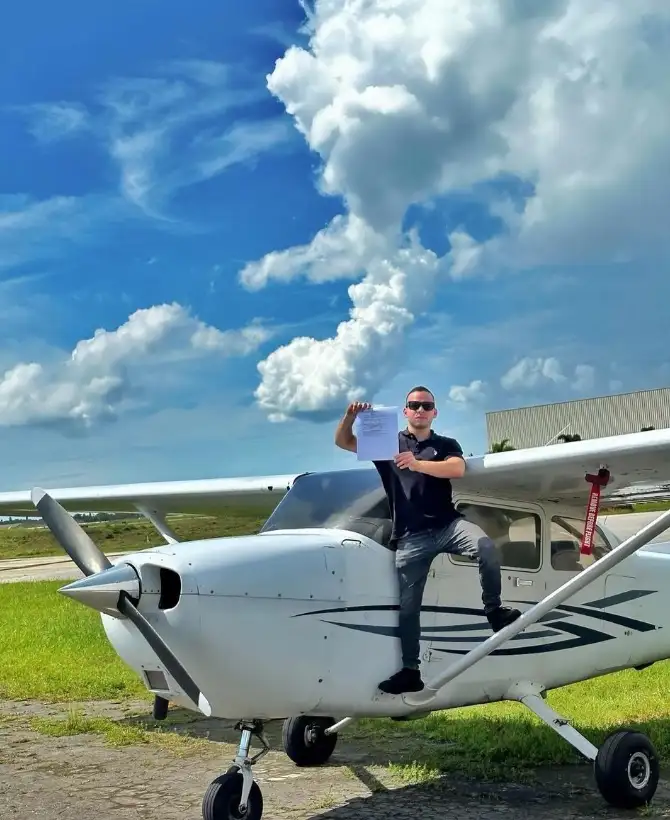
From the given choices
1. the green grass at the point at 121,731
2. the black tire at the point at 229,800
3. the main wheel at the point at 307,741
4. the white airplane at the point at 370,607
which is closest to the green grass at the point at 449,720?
the green grass at the point at 121,731

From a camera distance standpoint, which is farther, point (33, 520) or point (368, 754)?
point (33, 520)

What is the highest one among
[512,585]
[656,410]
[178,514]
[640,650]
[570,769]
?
[656,410]

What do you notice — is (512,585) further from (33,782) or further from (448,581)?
(33,782)

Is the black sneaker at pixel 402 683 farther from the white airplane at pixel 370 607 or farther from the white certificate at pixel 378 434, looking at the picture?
the white certificate at pixel 378 434

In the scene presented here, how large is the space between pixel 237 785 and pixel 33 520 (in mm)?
6600

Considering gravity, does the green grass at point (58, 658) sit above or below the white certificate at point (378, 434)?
below

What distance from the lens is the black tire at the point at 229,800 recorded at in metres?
4.91

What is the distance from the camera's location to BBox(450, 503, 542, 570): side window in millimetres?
6062

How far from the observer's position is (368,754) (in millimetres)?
7094

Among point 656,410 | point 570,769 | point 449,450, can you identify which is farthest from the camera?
point 656,410

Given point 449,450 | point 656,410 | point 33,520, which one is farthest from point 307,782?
point 656,410

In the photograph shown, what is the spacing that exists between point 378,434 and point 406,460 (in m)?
0.22

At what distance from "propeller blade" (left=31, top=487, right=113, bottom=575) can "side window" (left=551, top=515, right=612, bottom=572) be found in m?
3.13

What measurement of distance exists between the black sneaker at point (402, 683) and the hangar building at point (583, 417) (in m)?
65.5
